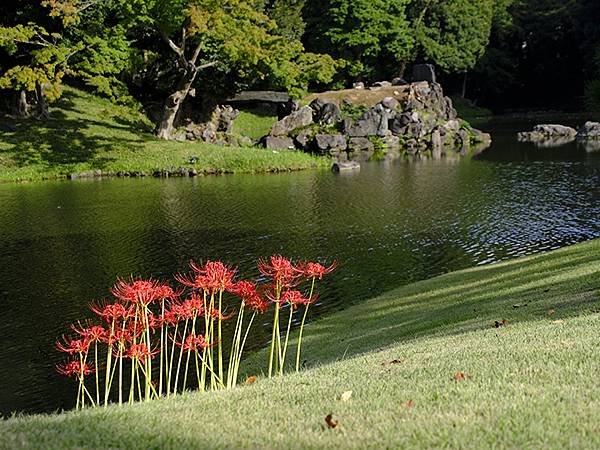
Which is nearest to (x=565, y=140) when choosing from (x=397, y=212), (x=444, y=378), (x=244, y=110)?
(x=244, y=110)

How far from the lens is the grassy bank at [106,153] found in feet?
124

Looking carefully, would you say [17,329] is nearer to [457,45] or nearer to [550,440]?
[550,440]

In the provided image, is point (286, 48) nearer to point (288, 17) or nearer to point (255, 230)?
point (255, 230)

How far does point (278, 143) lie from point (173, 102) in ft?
24.7

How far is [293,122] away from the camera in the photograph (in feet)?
165

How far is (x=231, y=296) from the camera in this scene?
15609 millimetres

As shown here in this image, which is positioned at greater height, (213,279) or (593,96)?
(593,96)

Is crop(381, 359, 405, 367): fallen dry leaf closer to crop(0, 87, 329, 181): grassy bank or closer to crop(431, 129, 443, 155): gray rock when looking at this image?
crop(0, 87, 329, 181): grassy bank

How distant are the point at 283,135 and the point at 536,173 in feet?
64.0

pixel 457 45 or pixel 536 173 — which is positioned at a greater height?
pixel 457 45

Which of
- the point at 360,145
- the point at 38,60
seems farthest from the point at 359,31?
the point at 38,60

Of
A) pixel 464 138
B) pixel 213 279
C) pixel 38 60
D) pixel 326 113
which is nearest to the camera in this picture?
pixel 213 279

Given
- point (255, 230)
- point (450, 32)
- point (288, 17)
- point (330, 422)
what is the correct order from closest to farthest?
1. point (330, 422)
2. point (255, 230)
3. point (288, 17)
4. point (450, 32)

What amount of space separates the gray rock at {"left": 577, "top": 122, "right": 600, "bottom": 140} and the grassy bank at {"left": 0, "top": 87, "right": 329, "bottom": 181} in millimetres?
22291
